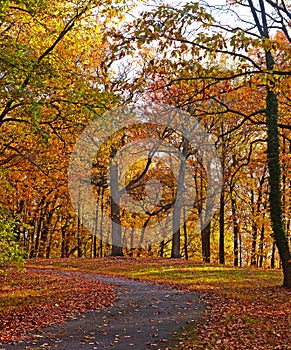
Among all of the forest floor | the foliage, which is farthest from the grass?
the foliage

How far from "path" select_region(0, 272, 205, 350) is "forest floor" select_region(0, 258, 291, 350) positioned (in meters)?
0.03

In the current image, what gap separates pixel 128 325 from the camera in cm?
956

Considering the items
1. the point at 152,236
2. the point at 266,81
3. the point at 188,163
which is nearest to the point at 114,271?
the point at 188,163

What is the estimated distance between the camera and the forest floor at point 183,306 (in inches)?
A: 329

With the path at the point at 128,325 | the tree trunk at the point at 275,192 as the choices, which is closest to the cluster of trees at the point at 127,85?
the tree trunk at the point at 275,192

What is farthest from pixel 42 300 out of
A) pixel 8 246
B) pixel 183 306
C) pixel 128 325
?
pixel 183 306

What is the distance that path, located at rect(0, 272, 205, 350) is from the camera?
805 centimetres

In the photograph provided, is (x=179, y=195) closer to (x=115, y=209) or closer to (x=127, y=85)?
(x=115, y=209)

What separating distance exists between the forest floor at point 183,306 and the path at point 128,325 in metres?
0.03

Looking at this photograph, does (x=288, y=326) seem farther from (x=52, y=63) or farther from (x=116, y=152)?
(x=116, y=152)

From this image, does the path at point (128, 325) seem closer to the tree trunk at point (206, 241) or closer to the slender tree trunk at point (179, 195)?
the slender tree trunk at point (179, 195)

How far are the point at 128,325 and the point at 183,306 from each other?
260 cm

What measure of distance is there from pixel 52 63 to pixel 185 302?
8.41 metres

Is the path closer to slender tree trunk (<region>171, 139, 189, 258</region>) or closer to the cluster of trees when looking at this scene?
the cluster of trees
